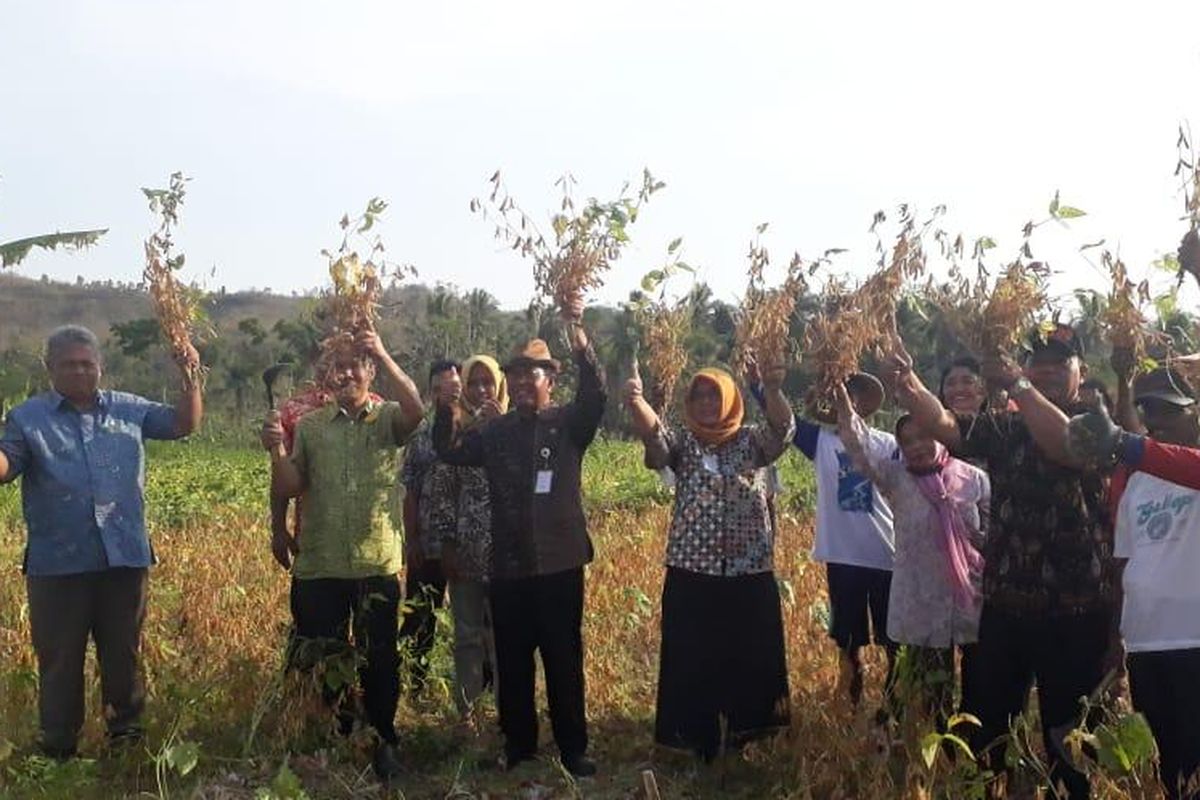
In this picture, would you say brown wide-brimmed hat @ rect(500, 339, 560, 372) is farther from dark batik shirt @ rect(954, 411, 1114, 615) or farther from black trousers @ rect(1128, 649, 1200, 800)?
black trousers @ rect(1128, 649, 1200, 800)

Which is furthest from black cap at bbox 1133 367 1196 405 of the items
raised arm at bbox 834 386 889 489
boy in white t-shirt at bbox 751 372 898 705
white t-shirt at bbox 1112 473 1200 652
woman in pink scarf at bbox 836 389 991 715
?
boy in white t-shirt at bbox 751 372 898 705

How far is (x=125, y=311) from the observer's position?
76.6m

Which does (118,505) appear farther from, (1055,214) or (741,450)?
(1055,214)

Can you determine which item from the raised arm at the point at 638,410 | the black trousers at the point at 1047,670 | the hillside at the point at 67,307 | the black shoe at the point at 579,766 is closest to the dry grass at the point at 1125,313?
the black trousers at the point at 1047,670

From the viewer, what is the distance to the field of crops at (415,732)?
4.18m

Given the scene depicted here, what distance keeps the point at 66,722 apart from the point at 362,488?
1.57m

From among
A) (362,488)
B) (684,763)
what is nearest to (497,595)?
(362,488)

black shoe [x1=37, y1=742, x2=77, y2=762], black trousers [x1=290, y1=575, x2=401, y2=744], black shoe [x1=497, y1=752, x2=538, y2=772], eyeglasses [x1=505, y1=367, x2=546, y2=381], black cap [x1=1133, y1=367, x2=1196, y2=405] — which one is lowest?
black shoe [x1=497, y1=752, x2=538, y2=772]

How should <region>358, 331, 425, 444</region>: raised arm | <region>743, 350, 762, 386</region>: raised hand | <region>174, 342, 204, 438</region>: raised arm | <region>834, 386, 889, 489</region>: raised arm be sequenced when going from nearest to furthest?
<region>834, 386, 889, 489</region>: raised arm, <region>743, 350, 762, 386</region>: raised hand, <region>358, 331, 425, 444</region>: raised arm, <region>174, 342, 204, 438</region>: raised arm

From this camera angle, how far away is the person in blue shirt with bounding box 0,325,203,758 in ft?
15.4

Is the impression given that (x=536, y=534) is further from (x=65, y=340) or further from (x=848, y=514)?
(x=65, y=340)

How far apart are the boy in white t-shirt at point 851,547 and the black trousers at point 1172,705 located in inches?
60.6

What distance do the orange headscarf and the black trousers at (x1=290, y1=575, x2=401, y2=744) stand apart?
141cm

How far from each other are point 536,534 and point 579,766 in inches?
37.5
